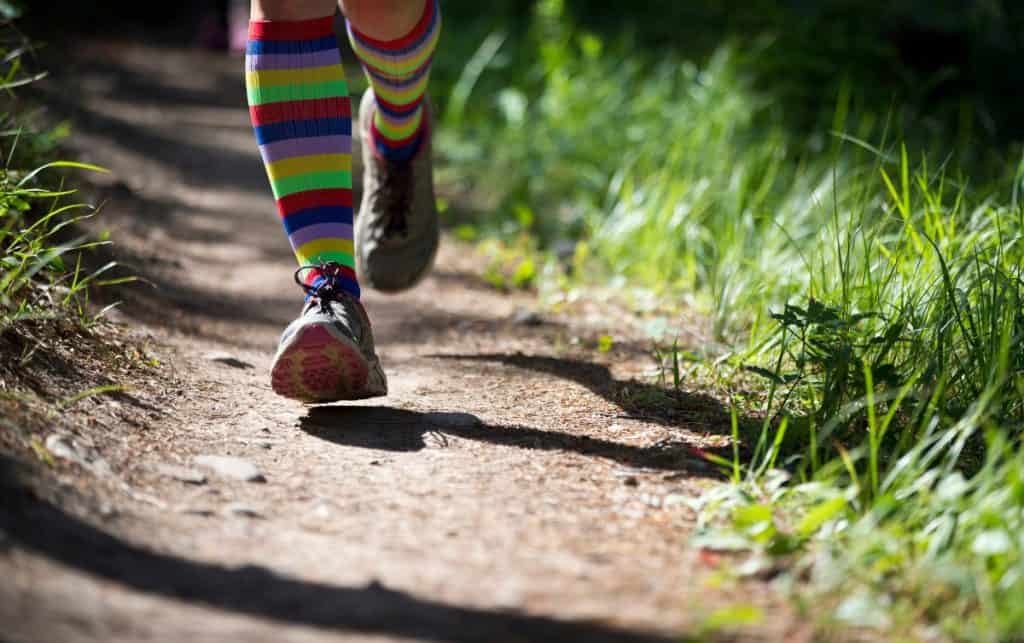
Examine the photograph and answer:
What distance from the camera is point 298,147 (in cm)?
181

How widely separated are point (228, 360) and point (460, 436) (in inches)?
24.7

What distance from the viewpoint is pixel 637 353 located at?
2352 mm

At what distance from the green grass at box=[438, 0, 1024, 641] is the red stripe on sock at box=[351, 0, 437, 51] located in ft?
2.51

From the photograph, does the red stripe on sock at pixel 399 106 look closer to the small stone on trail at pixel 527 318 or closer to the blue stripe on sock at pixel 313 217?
the blue stripe on sock at pixel 313 217

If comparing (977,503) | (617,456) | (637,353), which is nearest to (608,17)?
(637,353)

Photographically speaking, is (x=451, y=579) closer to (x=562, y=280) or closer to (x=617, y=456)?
(x=617, y=456)

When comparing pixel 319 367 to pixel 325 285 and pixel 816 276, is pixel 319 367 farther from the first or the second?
pixel 816 276

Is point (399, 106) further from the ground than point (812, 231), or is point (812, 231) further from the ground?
point (399, 106)

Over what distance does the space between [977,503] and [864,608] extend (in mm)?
223

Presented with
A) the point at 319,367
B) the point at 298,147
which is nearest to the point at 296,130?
the point at 298,147

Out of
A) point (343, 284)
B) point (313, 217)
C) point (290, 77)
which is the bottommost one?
point (343, 284)

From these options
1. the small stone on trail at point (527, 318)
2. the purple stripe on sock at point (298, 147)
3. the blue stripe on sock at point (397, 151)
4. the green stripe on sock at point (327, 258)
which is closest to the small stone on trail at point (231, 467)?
the green stripe on sock at point (327, 258)

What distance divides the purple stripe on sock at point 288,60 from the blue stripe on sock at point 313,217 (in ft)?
0.79

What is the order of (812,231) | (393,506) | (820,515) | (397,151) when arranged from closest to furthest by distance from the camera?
(820,515) < (393,506) < (397,151) < (812,231)
